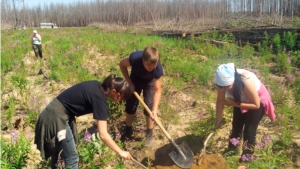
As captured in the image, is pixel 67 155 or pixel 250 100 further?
pixel 250 100

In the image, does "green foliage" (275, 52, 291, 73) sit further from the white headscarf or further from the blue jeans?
the blue jeans

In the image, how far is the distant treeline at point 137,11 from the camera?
1955cm

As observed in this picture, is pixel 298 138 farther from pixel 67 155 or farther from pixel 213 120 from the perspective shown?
pixel 67 155

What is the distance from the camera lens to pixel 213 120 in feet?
12.8

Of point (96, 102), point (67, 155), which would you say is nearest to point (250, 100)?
point (96, 102)

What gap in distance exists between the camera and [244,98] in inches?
122

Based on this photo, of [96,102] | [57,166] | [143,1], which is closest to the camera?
[96,102]

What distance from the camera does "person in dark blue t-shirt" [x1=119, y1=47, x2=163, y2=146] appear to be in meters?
3.24

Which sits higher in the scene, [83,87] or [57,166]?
[83,87]

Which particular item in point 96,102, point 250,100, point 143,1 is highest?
point 143,1

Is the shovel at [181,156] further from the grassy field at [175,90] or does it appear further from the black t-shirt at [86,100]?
the black t-shirt at [86,100]

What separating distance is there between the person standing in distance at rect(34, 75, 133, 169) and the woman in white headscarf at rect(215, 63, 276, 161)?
956mm

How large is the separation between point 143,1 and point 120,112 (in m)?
23.5

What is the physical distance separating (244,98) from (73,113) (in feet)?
5.74
